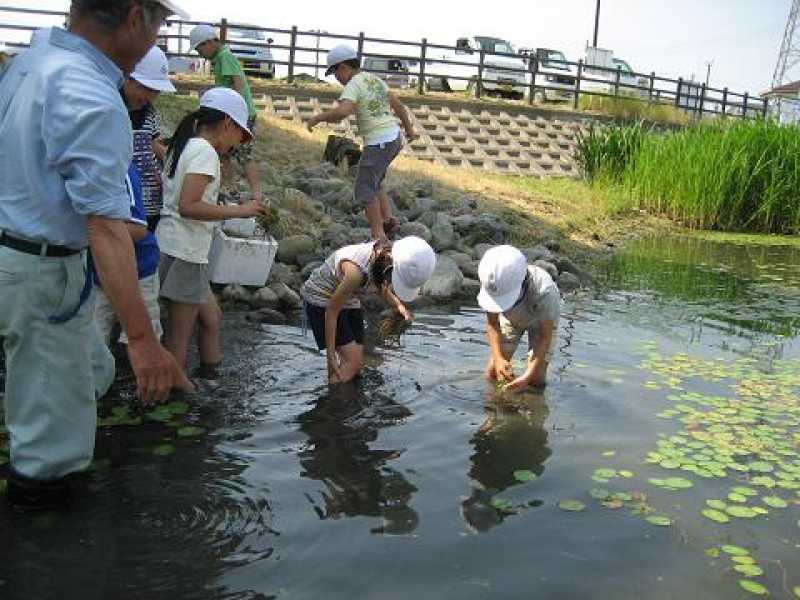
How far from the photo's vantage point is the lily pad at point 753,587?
125 inches

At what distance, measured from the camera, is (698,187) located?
46.8 ft

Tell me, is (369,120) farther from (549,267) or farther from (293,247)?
(549,267)

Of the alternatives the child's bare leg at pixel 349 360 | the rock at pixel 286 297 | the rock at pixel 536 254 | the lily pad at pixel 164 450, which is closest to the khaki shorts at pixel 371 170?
the rock at pixel 286 297

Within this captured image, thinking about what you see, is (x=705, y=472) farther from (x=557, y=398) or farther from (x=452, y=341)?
(x=452, y=341)

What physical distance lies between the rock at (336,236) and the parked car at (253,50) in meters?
13.7

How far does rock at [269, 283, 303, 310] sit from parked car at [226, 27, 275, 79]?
15.4 m

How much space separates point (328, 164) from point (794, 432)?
7.65 meters

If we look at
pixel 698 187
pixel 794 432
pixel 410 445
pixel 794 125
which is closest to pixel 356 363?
pixel 410 445

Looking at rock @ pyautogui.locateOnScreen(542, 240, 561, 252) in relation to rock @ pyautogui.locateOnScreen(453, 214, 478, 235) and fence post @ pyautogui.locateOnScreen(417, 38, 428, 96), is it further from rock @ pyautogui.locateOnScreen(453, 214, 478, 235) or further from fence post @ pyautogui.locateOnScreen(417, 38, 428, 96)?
fence post @ pyautogui.locateOnScreen(417, 38, 428, 96)

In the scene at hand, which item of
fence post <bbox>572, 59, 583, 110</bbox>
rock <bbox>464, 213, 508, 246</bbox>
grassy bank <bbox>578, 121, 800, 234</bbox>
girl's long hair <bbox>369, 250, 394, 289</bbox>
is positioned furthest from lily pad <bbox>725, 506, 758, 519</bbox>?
fence post <bbox>572, 59, 583, 110</bbox>

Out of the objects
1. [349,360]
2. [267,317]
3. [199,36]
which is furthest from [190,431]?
[199,36]

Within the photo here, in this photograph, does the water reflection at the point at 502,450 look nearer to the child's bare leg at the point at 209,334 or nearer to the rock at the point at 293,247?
the child's bare leg at the point at 209,334

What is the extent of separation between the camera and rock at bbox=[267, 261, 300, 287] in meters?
7.48

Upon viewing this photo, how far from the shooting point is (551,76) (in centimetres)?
2544
